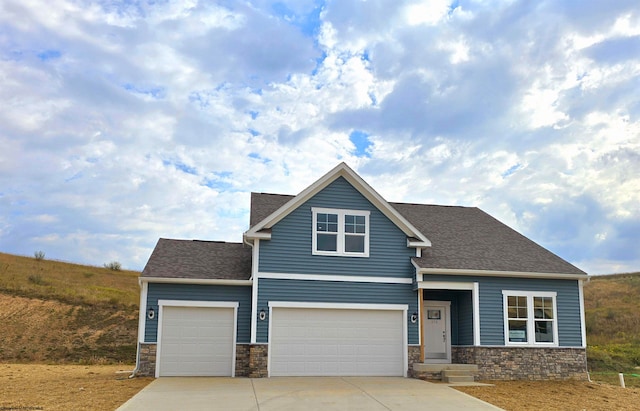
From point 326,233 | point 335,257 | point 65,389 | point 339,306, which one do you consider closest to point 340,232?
point 326,233

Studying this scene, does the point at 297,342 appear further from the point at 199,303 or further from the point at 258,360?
the point at 199,303

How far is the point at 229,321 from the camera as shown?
59.8 ft

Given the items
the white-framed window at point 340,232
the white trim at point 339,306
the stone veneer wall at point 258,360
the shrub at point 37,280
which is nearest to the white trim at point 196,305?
the stone veneer wall at point 258,360

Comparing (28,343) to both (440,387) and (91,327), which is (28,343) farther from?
(440,387)

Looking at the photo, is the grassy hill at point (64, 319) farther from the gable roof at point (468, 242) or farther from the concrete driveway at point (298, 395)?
the concrete driveway at point (298, 395)

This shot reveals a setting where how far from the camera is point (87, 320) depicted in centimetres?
3031

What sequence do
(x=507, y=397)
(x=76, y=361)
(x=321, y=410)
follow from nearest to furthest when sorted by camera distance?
(x=321, y=410)
(x=507, y=397)
(x=76, y=361)

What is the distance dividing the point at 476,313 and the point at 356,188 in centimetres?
552

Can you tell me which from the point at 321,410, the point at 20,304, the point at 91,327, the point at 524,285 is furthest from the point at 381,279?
the point at 20,304

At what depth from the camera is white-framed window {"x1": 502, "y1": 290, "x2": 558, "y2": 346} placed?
18875mm

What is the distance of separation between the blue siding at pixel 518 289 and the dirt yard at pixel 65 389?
9.77 m

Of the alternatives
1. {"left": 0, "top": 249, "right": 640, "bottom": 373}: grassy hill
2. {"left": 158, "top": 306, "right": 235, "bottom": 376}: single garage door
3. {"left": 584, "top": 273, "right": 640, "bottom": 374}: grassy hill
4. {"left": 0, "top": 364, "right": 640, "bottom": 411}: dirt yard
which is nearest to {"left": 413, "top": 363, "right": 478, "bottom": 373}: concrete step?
{"left": 0, "top": 364, "right": 640, "bottom": 411}: dirt yard

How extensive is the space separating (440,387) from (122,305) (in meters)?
22.1

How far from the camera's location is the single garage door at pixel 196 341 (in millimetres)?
17766
